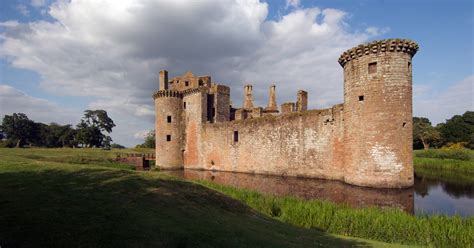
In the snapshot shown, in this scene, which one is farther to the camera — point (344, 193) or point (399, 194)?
point (344, 193)

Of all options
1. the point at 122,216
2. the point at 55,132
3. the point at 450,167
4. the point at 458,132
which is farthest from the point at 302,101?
the point at 55,132

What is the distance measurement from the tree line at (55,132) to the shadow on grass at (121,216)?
203 feet

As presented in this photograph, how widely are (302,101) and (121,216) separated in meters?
22.9

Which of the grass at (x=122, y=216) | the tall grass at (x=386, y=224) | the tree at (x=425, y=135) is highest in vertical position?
the tree at (x=425, y=135)

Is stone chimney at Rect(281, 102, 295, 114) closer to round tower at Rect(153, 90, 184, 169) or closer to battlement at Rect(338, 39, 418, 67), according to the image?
battlement at Rect(338, 39, 418, 67)

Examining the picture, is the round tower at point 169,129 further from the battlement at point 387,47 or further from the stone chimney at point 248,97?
the battlement at point 387,47

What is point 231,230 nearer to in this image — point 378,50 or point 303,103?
point 378,50

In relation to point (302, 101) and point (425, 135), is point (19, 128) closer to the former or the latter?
point (302, 101)

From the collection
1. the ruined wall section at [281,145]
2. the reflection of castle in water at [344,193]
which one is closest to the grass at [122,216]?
the reflection of castle in water at [344,193]

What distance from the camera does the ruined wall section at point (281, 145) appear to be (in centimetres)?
1983

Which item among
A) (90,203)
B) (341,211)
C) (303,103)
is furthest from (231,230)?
(303,103)

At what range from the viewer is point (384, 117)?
54.5 ft

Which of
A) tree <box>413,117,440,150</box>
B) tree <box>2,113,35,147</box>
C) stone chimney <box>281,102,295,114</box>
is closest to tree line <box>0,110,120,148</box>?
tree <box>2,113,35,147</box>

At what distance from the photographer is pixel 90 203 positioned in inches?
264
